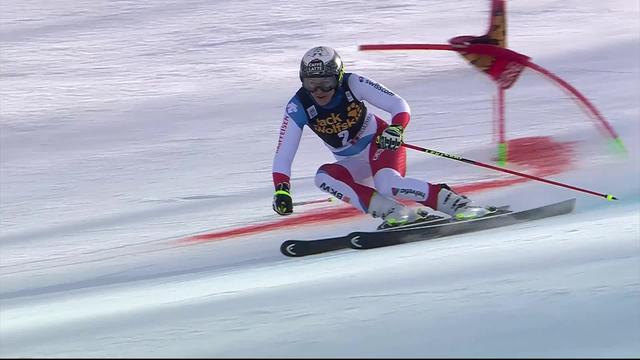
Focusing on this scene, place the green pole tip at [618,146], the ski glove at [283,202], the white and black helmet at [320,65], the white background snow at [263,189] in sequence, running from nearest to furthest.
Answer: the white background snow at [263,189]
the ski glove at [283,202]
the white and black helmet at [320,65]
the green pole tip at [618,146]

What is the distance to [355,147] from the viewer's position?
613 cm

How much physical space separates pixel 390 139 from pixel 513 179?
2.11 meters

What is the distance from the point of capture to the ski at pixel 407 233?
5695 millimetres

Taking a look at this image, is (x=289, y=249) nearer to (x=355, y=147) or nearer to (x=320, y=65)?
(x=355, y=147)

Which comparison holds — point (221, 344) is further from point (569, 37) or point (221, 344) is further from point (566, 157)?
point (569, 37)

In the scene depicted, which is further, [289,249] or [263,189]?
[263,189]

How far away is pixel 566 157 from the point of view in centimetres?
820

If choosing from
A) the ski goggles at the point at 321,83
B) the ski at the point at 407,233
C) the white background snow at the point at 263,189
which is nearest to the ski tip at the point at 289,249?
the ski at the point at 407,233

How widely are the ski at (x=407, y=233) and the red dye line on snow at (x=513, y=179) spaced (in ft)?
3.30

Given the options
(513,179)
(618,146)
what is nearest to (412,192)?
(513,179)

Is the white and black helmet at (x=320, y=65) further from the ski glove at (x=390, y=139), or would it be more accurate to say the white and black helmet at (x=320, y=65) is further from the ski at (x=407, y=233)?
the ski at (x=407, y=233)

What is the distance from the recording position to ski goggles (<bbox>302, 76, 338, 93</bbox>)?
5.80 meters

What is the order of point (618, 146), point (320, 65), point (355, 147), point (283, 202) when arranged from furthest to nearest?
point (618, 146)
point (355, 147)
point (320, 65)
point (283, 202)

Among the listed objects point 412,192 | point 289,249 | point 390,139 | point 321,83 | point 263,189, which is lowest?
point 289,249
